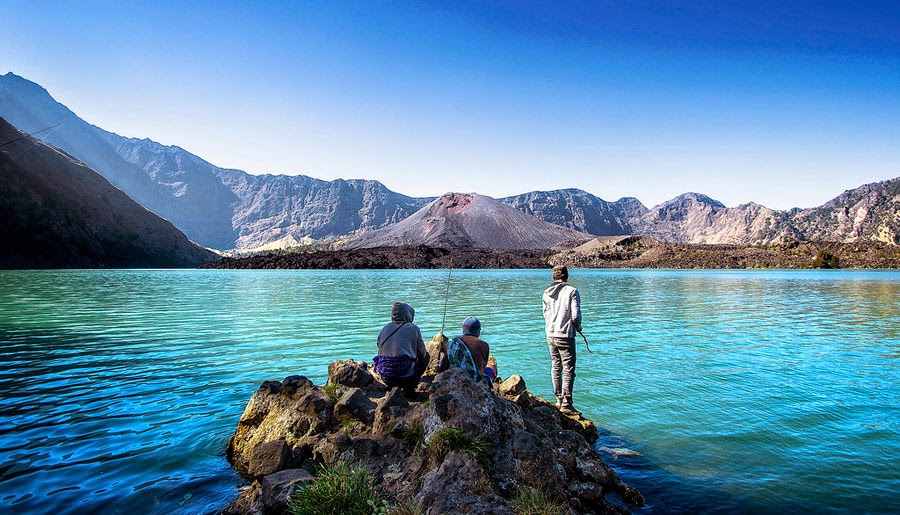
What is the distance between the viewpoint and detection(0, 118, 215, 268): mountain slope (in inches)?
5709

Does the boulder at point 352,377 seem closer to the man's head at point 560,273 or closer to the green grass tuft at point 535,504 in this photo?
the man's head at point 560,273

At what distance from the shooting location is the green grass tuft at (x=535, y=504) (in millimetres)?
5109

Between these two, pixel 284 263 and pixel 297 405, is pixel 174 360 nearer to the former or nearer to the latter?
pixel 297 405

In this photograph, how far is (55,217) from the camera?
15988 centimetres

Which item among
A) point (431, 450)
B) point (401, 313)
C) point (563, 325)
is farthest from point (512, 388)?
point (431, 450)

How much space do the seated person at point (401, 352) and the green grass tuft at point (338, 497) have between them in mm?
3160

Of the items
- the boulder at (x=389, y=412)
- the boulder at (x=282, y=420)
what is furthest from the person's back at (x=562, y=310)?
the boulder at (x=282, y=420)

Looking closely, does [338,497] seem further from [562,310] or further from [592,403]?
[592,403]

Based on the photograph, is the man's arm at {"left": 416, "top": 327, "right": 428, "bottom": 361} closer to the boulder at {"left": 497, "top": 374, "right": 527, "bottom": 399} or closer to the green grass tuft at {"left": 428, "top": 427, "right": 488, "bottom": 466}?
the boulder at {"left": 497, "top": 374, "right": 527, "bottom": 399}

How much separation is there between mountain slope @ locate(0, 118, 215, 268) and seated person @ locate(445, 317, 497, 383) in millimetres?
171310

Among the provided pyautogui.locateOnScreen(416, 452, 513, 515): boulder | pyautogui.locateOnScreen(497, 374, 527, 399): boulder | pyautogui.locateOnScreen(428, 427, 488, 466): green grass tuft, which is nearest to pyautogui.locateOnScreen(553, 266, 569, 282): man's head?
pyautogui.locateOnScreen(497, 374, 527, 399): boulder

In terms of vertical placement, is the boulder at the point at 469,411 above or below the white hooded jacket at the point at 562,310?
below

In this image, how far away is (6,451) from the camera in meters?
8.37

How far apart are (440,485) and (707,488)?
434 centimetres
